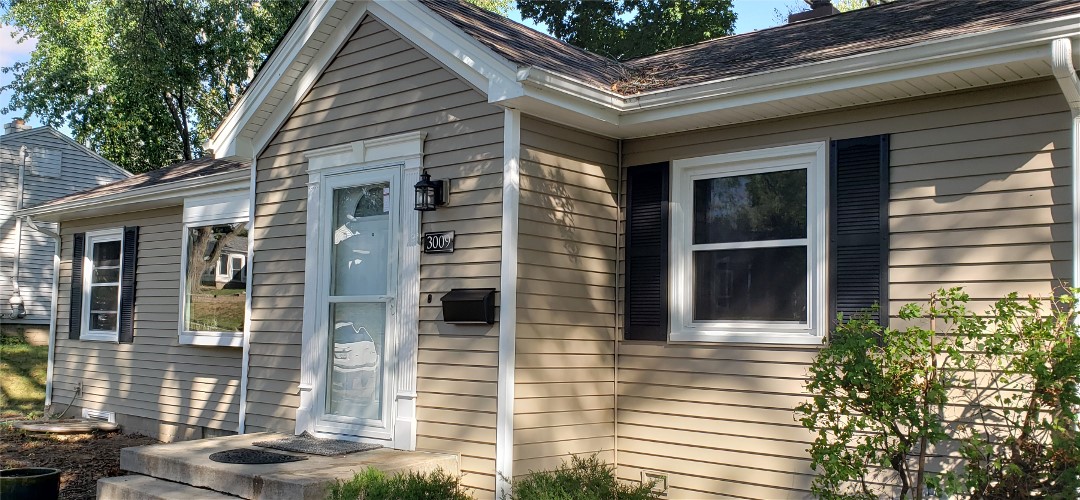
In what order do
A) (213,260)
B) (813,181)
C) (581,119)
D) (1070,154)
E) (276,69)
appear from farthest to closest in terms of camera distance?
(213,260) → (276,69) → (581,119) → (813,181) → (1070,154)

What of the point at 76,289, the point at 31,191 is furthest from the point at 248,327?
the point at 31,191

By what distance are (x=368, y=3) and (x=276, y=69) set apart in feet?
3.46

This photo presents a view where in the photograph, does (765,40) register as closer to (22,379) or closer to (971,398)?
(971,398)

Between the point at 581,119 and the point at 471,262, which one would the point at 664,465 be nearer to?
the point at 471,262

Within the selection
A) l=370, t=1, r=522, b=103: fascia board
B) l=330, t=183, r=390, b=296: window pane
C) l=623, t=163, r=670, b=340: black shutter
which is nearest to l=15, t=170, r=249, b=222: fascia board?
l=330, t=183, r=390, b=296: window pane

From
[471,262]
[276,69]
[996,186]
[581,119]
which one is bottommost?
[471,262]

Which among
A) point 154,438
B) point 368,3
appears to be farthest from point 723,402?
point 154,438

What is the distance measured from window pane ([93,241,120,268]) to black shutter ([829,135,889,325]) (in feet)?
28.8

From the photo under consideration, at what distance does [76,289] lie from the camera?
11430 millimetres

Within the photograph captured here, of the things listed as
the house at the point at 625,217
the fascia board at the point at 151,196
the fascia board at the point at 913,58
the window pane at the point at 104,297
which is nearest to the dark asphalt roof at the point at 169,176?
the fascia board at the point at 151,196

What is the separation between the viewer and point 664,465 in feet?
20.5

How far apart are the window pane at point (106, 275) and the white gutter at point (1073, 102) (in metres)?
10.0

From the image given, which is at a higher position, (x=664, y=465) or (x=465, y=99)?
(x=465, y=99)

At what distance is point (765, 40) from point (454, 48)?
2726mm
